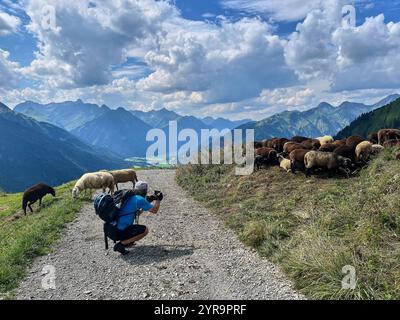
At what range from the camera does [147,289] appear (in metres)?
8.77

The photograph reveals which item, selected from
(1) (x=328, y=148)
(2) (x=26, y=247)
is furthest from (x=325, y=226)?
(1) (x=328, y=148)

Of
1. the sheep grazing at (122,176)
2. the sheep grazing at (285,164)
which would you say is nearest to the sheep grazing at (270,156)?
the sheep grazing at (285,164)

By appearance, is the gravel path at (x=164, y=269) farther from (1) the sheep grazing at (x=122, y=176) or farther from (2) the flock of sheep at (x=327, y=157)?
(1) the sheep grazing at (x=122, y=176)

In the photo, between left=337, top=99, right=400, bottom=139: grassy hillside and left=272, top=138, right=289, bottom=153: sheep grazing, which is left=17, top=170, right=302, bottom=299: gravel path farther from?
left=337, top=99, right=400, bottom=139: grassy hillside

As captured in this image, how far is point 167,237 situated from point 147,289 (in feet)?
15.6

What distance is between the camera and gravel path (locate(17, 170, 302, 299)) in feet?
28.1

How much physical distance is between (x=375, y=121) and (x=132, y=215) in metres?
182

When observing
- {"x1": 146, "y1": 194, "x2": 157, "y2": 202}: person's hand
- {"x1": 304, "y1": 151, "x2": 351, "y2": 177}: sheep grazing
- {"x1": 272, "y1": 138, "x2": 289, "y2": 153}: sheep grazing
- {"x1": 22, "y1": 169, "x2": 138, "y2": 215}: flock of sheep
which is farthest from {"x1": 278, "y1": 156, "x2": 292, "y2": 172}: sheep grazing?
{"x1": 146, "y1": 194, "x2": 157, "y2": 202}: person's hand

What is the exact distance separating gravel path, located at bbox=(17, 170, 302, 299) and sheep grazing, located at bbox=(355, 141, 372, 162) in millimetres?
10507

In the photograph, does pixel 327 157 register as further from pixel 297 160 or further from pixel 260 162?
pixel 260 162

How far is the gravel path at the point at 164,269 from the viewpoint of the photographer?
856 centimetres

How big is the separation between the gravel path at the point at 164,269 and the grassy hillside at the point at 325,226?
0.58 m
